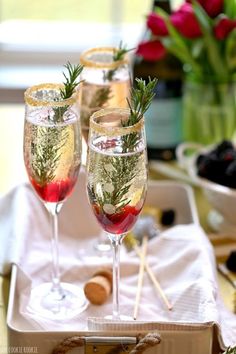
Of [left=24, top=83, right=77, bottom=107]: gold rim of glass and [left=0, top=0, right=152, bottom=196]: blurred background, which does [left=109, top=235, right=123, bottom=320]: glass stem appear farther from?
[left=0, top=0, right=152, bottom=196]: blurred background

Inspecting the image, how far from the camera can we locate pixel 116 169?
0.94m

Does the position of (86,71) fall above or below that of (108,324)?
above

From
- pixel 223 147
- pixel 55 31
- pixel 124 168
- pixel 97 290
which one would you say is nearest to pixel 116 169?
pixel 124 168

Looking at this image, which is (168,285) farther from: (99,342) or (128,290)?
(99,342)

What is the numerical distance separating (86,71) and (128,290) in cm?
33

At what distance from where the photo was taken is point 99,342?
96 cm

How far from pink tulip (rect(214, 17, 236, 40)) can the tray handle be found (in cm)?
73

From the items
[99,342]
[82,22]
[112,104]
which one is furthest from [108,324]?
[82,22]

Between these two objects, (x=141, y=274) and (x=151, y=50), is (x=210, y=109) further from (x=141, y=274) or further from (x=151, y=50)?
(x=141, y=274)

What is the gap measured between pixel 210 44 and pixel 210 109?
5.5 inches

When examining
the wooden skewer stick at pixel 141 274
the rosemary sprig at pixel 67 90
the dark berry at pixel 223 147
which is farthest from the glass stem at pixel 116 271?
the dark berry at pixel 223 147

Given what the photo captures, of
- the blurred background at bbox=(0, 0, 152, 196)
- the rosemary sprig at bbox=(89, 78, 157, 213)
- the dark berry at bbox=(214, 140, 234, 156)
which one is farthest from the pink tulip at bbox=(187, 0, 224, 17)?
the blurred background at bbox=(0, 0, 152, 196)

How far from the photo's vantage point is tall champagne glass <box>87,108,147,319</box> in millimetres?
935

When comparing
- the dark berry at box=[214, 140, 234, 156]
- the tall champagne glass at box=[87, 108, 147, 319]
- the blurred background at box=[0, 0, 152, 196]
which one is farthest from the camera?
the blurred background at box=[0, 0, 152, 196]
